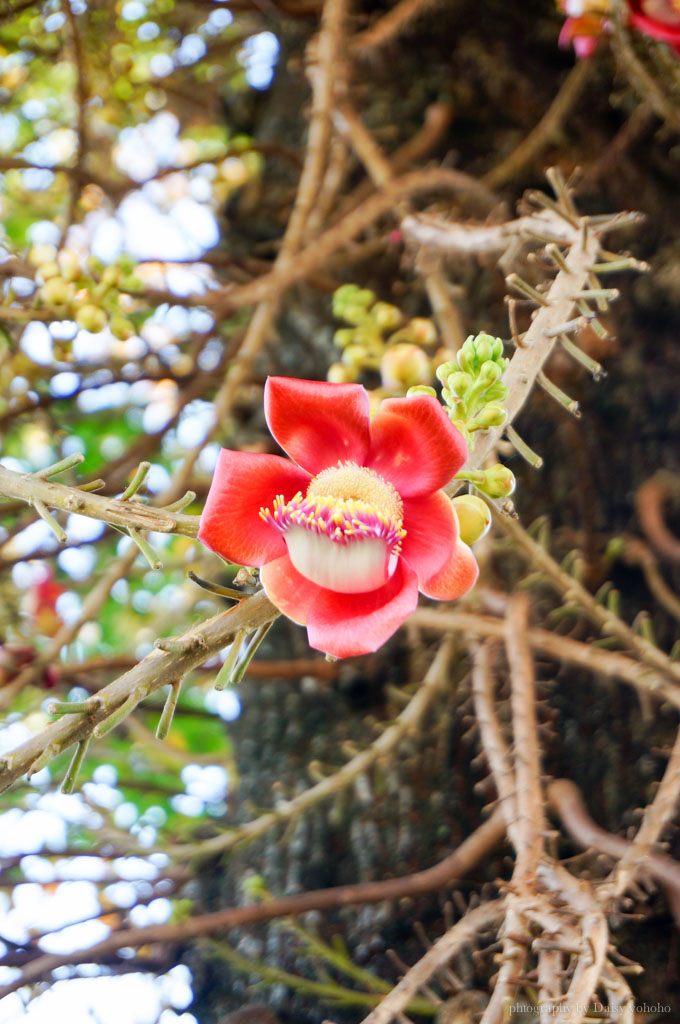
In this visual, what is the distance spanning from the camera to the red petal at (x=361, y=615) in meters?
0.36

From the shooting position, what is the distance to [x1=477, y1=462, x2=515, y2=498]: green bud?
0.40m

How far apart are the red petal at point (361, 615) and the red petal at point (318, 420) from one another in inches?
2.7

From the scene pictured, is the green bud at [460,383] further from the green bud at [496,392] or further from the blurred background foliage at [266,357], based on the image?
the blurred background foliage at [266,357]

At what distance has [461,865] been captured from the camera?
730 mm

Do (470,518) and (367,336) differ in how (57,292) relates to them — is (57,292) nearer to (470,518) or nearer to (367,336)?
(367,336)

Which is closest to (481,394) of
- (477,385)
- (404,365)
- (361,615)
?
(477,385)

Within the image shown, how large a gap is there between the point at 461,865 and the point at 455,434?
480mm

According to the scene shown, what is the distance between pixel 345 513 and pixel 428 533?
4 centimetres

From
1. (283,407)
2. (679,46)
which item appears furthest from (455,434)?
(679,46)

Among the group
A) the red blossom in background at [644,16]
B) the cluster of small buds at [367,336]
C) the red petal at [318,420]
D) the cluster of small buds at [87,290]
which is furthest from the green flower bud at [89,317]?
the red blossom in background at [644,16]

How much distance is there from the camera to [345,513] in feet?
1.27

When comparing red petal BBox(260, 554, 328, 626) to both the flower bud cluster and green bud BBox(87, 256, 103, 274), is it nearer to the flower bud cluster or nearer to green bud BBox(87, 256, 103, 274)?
the flower bud cluster

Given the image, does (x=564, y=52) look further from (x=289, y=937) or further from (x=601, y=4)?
(x=289, y=937)

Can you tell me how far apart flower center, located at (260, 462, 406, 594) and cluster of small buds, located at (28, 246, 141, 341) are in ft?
1.45
